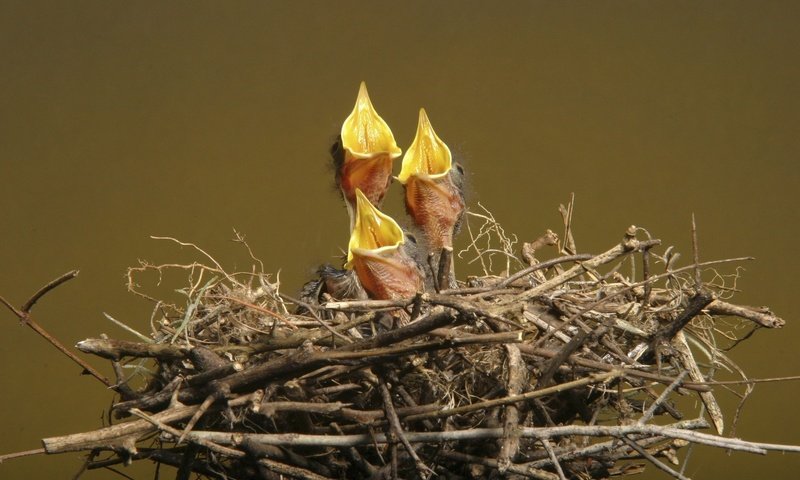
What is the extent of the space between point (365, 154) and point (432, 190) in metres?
0.09

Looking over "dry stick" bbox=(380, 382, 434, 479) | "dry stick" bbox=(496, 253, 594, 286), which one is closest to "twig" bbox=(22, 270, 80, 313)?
"dry stick" bbox=(380, 382, 434, 479)

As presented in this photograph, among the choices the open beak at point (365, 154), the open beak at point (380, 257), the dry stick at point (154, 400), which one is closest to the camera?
the dry stick at point (154, 400)

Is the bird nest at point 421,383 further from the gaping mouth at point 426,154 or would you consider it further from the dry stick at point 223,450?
the gaping mouth at point 426,154

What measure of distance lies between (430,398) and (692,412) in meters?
0.81

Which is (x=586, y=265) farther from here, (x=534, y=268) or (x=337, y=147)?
(x=337, y=147)

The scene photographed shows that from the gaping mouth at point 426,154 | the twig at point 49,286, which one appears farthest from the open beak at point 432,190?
the twig at point 49,286

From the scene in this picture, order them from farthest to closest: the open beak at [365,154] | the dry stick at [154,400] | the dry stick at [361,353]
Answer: the open beak at [365,154]
the dry stick at [154,400]
the dry stick at [361,353]

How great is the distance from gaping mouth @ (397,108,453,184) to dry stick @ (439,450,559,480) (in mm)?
369

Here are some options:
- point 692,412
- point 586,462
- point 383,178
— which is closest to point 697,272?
point 586,462

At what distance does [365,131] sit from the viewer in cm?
116

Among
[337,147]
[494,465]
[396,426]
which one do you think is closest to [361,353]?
[396,426]

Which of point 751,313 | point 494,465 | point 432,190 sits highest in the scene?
point 432,190

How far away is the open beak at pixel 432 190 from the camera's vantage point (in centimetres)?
113

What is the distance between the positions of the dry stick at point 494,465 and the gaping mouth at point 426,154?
14.5 inches
